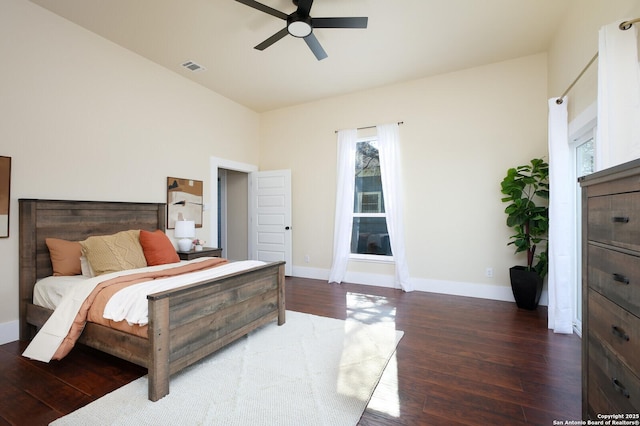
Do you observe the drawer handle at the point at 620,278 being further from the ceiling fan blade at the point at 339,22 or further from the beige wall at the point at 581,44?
the ceiling fan blade at the point at 339,22

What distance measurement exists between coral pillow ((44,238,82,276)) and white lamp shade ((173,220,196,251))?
1.16m

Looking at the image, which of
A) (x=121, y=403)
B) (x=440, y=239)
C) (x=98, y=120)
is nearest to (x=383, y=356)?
(x=121, y=403)

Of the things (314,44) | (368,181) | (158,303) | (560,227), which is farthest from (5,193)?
(560,227)

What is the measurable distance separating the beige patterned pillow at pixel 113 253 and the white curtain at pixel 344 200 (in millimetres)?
2875

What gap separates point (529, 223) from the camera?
3.58 meters

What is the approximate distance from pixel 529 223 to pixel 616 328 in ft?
9.60

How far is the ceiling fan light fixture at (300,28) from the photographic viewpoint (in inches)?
107

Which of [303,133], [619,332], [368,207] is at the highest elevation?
[303,133]

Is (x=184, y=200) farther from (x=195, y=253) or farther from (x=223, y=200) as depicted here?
(x=223, y=200)

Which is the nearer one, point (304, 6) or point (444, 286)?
point (304, 6)

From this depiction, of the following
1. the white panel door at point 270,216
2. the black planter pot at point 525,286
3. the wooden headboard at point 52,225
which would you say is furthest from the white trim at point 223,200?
the black planter pot at point 525,286

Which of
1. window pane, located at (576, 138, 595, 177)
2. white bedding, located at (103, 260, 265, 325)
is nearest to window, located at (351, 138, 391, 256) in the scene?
window pane, located at (576, 138, 595, 177)

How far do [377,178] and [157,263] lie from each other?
3.42 meters

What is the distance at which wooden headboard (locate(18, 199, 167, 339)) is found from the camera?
2717 millimetres
